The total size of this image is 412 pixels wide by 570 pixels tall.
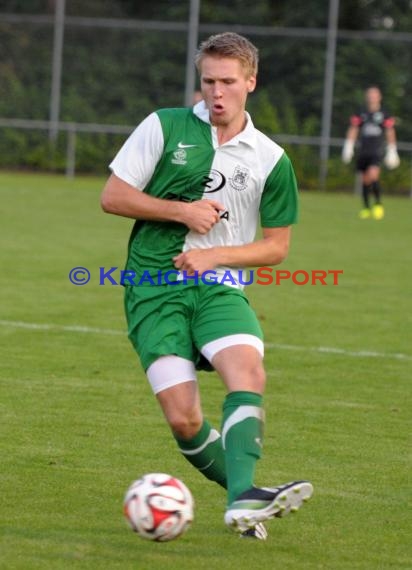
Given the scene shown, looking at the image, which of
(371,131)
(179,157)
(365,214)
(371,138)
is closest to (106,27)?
(371,131)

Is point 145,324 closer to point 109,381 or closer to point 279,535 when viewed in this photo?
point 279,535

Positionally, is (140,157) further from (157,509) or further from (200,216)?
(157,509)

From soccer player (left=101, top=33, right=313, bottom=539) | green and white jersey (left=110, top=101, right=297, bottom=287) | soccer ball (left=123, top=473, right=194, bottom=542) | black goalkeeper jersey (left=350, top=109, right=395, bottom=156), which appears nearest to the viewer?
soccer ball (left=123, top=473, right=194, bottom=542)

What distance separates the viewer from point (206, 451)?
5.46m

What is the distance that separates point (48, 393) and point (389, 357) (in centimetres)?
304

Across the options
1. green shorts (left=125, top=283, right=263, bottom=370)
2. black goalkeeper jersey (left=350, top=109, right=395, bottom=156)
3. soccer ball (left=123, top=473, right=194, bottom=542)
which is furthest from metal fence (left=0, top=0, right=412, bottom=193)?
soccer ball (left=123, top=473, right=194, bottom=542)

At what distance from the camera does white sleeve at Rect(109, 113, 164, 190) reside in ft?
17.6

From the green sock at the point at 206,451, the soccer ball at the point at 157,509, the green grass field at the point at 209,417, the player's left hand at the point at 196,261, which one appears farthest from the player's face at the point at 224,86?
the green grass field at the point at 209,417

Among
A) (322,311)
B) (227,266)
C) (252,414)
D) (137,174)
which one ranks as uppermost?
(137,174)

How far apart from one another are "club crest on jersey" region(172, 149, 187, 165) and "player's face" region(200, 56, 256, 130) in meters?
0.19

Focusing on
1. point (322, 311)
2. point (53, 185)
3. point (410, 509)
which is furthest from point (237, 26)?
point (410, 509)

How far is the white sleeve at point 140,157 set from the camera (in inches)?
211

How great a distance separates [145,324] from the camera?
5.31m

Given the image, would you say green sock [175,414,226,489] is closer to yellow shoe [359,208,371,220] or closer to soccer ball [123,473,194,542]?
soccer ball [123,473,194,542]
